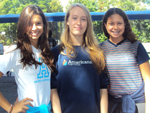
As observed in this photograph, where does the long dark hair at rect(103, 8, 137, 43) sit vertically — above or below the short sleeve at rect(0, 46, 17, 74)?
above

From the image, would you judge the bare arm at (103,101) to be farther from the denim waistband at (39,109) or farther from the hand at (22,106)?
the hand at (22,106)

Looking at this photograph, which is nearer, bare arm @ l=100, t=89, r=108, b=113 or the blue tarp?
bare arm @ l=100, t=89, r=108, b=113

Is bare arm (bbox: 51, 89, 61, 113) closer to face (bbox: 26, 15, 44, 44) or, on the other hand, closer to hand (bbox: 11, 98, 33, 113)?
hand (bbox: 11, 98, 33, 113)

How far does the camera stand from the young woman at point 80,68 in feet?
4.97

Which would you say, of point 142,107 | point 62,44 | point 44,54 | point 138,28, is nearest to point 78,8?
point 62,44

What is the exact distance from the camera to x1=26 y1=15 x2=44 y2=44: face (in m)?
1.62

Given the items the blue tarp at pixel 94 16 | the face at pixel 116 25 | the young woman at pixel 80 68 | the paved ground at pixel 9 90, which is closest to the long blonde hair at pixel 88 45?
the young woman at pixel 80 68

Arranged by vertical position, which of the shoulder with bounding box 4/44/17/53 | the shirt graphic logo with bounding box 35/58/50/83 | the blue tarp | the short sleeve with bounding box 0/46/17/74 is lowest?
the shirt graphic logo with bounding box 35/58/50/83

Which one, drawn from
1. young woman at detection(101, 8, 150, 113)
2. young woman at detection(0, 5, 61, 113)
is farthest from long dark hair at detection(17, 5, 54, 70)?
young woman at detection(101, 8, 150, 113)

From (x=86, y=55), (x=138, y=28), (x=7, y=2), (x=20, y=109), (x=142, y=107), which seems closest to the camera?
(x=20, y=109)

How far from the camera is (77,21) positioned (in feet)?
5.25

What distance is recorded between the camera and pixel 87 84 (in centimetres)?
153

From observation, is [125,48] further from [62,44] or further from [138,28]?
[138,28]

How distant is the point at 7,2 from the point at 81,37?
45.7m
